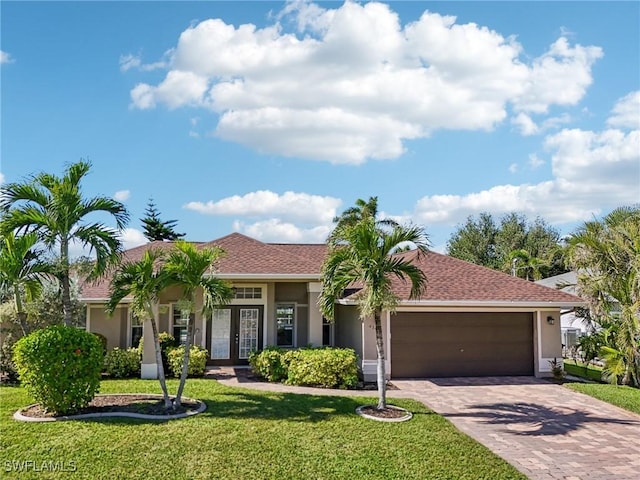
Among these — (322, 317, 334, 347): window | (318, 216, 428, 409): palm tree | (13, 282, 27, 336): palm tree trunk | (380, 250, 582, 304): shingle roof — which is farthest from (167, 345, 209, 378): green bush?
(380, 250, 582, 304): shingle roof

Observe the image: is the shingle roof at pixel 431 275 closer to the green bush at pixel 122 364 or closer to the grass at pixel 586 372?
the green bush at pixel 122 364

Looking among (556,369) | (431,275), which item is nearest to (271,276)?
(431,275)

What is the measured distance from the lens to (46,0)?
11.1m

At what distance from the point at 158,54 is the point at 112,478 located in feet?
33.4

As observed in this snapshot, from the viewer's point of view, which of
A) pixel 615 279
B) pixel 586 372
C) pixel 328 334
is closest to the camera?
pixel 615 279

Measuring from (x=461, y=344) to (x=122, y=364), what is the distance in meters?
10.9

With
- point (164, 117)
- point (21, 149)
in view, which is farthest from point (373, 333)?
point (21, 149)

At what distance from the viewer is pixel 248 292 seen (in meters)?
16.8

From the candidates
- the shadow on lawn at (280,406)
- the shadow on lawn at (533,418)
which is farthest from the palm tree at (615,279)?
the shadow on lawn at (280,406)

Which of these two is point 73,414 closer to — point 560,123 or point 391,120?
point 391,120

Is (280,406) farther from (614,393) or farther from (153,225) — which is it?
(153,225)

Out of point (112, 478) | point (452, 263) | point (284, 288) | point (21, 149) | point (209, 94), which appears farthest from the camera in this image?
point (452, 263)
